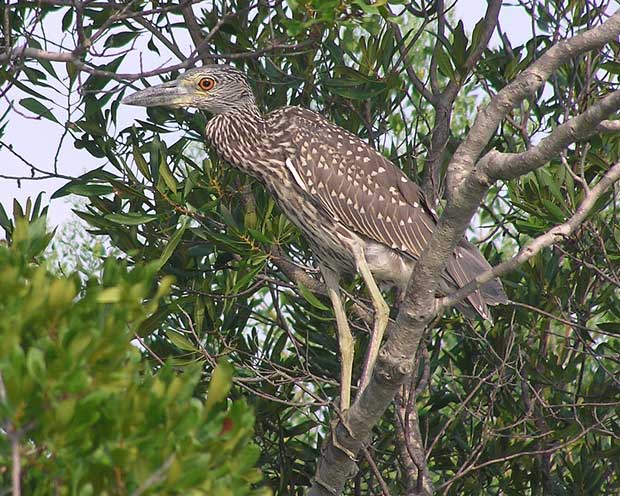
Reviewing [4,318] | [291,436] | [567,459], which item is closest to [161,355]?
[291,436]

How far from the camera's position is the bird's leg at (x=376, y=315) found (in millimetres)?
5453

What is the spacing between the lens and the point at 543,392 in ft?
18.9

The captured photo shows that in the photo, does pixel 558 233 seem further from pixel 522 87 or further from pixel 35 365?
pixel 35 365

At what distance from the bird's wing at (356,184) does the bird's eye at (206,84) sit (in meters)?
0.47

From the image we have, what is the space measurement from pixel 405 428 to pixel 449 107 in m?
1.62

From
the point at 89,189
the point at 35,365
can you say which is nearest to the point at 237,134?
the point at 89,189

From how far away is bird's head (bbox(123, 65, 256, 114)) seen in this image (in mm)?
5801

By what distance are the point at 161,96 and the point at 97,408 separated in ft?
12.0

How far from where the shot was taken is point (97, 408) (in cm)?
236

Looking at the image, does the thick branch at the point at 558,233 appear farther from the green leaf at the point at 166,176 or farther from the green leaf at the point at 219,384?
the green leaf at the point at 166,176

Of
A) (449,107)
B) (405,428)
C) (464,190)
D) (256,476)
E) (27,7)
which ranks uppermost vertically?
(27,7)

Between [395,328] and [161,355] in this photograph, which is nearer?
[395,328]

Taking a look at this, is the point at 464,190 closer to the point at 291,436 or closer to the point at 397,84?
the point at 397,84

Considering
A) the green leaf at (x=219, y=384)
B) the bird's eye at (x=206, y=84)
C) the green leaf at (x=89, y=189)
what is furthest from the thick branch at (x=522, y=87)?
the bird's eye at (x=206, y=84)
